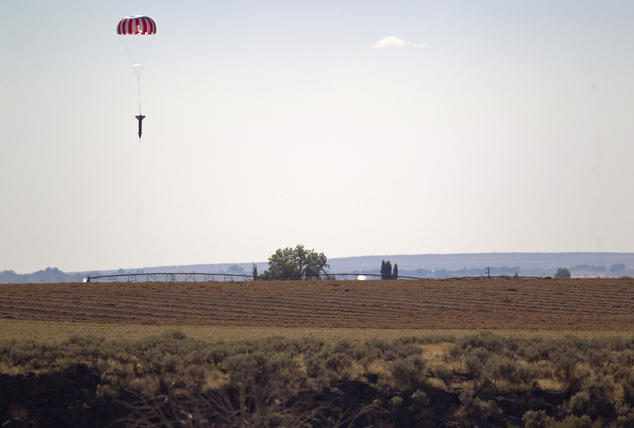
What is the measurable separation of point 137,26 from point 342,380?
86.9 feet

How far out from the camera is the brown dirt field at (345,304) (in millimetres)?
40875

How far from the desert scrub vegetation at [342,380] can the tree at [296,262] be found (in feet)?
368

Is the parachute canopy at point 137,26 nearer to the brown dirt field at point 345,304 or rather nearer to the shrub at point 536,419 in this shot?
the brown dirt field at point 345,304

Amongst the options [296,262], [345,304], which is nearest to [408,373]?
[345,304]

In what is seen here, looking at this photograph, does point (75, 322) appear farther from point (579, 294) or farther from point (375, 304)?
point (579, 294)

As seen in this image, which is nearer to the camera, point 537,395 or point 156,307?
point 537,395

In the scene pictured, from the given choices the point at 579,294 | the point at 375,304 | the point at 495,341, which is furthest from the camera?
the point at 579,294

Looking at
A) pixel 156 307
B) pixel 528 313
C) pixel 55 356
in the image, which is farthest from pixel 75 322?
pixel 528 313

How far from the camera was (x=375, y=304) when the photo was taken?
4850 cm

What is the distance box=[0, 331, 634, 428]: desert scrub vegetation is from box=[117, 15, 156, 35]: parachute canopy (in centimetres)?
2014

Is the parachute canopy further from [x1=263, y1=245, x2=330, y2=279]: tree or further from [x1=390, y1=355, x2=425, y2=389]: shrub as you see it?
[x1=263, y1=245, x2=330, y2=279]: tree

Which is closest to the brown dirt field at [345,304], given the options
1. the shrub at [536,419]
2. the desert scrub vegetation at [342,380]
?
the desert scrub vegetation at [342,380]

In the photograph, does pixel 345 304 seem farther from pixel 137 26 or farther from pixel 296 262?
pixel 296 262

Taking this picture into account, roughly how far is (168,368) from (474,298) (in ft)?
96.2
